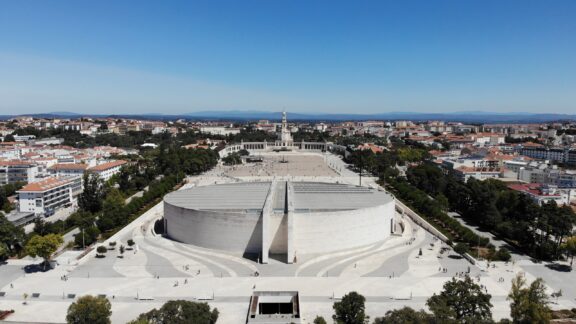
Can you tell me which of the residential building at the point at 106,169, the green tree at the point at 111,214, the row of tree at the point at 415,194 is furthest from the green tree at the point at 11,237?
the row of tree at the point at 415,194

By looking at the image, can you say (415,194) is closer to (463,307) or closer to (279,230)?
(279,230)

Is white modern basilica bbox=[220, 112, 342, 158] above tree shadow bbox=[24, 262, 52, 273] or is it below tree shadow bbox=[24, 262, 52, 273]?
above

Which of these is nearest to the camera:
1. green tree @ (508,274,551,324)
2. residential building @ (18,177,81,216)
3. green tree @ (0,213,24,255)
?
green tree @ (508,274,551,324)

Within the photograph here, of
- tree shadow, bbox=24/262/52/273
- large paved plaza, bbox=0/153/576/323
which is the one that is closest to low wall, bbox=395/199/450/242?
large paved plaza, bbox=0/153/576/323

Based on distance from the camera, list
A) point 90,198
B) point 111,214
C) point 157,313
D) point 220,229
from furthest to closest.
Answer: point 90,198 < point 111,214 < point 220,229 < point 157,313

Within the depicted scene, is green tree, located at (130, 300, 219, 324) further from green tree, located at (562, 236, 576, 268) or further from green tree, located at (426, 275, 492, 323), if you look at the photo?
green tree, located at (562, 236, 576, 268)

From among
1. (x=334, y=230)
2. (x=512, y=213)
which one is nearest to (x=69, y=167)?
(x=334, y=230)

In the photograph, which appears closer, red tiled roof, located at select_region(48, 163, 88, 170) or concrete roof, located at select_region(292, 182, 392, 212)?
concrete roof, located at select_region(292, 182, 392, 212)
